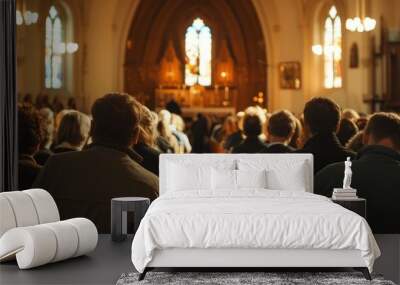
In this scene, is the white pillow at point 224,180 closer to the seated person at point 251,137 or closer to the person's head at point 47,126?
the seated person at point 251,137

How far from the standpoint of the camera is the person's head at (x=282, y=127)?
10.2 metres

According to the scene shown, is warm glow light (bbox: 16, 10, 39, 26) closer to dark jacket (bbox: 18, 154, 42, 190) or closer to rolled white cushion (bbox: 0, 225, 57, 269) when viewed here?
dark jacket (bbox: 18, 154, 42, 190)

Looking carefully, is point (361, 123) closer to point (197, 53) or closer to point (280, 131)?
point (280, 131)

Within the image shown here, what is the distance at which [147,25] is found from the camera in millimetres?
11281

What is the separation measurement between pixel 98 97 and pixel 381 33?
3.84 metres

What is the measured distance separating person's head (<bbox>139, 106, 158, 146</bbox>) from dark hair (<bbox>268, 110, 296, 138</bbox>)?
1.54 meters

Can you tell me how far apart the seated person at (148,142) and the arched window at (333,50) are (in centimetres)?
236

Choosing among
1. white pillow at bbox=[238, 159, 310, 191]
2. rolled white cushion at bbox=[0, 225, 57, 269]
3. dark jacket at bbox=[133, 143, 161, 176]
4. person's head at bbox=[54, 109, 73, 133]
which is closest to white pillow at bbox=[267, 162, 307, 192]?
white pillow at bbox=[238, 159, 310, 191]

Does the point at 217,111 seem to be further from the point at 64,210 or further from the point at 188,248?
the point at 188,248

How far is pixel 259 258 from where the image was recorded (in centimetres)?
646

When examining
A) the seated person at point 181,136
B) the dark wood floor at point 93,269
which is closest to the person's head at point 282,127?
the seated person at point 181,136

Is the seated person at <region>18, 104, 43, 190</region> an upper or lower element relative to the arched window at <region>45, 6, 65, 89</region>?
lower

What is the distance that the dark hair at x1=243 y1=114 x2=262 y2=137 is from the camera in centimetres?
1039

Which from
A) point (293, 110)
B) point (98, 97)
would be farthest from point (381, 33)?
point (98, 97)
